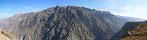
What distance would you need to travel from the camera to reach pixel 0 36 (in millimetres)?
47906

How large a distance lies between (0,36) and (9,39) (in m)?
3.20

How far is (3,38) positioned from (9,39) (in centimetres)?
268

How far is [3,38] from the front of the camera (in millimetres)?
48281

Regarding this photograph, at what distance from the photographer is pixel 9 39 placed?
50906mm

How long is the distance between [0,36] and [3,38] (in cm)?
67
